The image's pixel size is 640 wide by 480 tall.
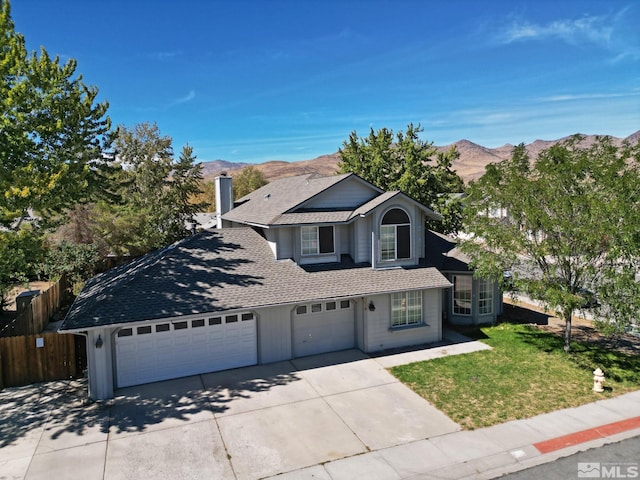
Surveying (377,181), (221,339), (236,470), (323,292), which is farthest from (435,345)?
(377,181)

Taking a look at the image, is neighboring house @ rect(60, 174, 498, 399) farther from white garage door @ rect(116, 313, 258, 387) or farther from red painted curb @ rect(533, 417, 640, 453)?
red painted curb @ rect(533, 417, 640, 453)

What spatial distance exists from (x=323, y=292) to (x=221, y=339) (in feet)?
12.8

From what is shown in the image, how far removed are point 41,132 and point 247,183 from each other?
51.7 m

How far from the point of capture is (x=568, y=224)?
13938 mm

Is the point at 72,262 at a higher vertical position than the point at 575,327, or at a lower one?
higher

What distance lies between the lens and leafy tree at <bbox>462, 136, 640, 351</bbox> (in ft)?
43.3

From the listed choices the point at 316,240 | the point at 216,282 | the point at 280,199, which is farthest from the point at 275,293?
the point at 280,199

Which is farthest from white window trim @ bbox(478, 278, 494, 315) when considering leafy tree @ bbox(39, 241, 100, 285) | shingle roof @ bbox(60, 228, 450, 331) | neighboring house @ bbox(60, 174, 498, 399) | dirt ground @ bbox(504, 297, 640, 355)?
leafy tree @ bbox(39, 241, 100, 285)

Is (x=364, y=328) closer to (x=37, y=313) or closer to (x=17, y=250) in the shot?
(x=17, y=250)

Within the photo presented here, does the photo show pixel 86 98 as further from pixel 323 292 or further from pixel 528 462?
pixel 528 462

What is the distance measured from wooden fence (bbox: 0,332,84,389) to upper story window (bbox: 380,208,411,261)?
38.1 ft

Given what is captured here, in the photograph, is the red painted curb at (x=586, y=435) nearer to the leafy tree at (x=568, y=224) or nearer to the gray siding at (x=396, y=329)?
the leafy tree at (x=568, y=224)

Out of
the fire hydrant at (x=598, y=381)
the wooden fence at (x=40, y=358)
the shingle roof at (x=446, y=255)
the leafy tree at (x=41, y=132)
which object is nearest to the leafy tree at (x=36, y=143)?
the leafy tree at (x=41, y=132)

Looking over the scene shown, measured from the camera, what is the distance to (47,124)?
16.0 metres
